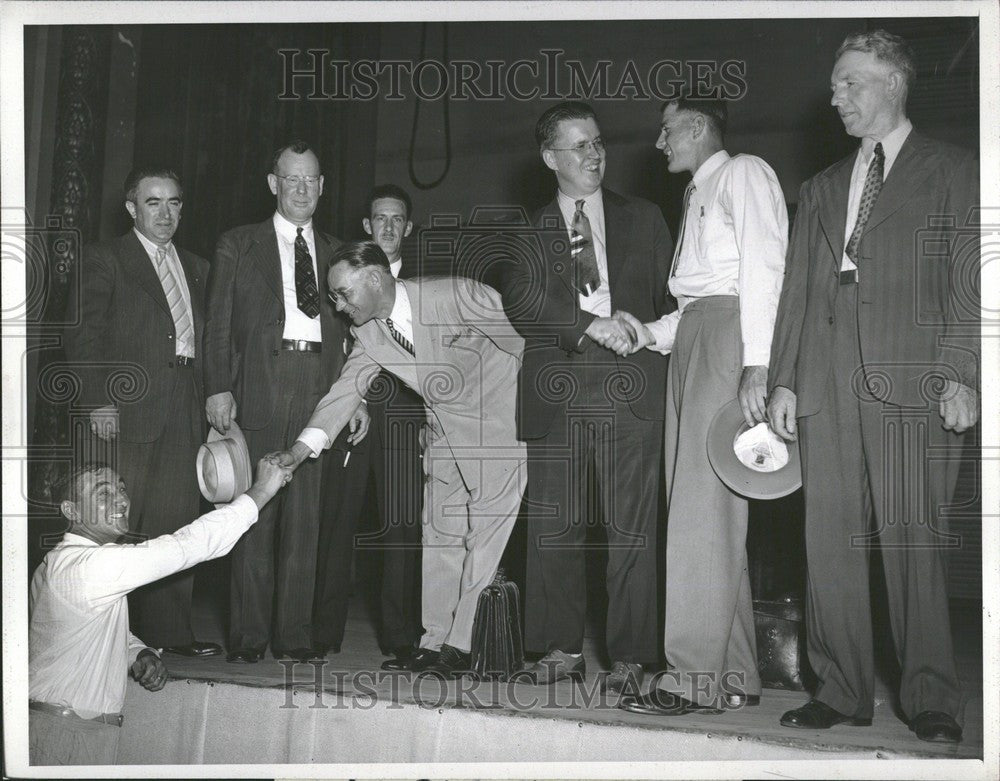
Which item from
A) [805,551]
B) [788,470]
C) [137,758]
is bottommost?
[137,758]

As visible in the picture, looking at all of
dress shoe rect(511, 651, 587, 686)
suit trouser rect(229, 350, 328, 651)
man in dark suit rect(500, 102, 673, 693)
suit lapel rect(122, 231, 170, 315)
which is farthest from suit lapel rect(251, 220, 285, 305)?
dress shoe rect(511, 651, 587, 686)

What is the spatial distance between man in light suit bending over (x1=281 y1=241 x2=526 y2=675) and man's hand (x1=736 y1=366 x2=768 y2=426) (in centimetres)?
84

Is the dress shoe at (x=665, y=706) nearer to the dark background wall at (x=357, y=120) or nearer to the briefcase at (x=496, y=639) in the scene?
the briefcase at (x=496, y=639)

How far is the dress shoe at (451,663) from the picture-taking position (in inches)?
173

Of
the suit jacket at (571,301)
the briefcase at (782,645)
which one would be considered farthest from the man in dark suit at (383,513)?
the briefcase at (782,645)

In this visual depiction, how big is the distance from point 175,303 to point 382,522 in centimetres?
117

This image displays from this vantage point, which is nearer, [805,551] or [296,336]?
[805,551]

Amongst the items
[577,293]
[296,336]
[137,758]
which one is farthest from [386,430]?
[137,758]

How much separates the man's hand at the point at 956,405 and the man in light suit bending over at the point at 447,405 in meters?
1.52

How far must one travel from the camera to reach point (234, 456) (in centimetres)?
456

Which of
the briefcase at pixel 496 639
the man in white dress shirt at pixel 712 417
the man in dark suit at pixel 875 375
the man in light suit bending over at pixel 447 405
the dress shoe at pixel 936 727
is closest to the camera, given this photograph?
the dress shoe at pixel 936 727

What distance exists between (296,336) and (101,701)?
4.98ft

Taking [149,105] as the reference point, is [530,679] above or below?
below

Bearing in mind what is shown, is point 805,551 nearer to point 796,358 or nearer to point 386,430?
point 796,358
